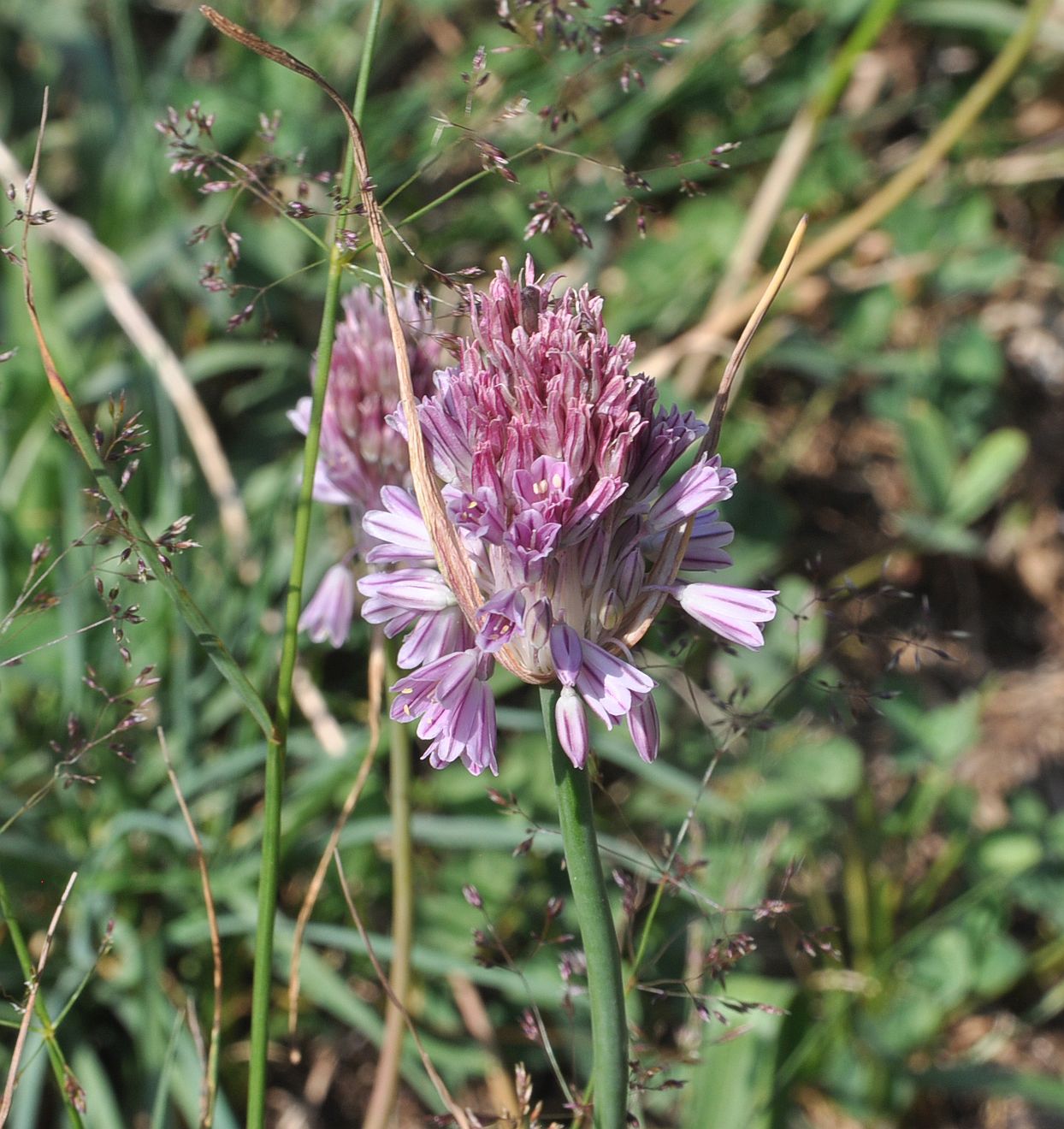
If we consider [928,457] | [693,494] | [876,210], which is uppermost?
[693,494]

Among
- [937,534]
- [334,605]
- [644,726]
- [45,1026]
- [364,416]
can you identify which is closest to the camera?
[644,726]

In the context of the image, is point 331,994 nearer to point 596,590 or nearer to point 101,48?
point 596,590

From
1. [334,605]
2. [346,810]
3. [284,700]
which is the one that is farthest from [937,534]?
[284,700]

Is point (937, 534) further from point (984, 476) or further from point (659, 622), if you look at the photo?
point (659, 622)

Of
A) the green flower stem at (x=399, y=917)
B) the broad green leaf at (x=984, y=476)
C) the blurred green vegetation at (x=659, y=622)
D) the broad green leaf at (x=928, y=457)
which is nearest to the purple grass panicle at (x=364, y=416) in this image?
the green flower stem at (x=399, y=917)

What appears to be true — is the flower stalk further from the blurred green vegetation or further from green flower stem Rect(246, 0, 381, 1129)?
the blurred green vegetation

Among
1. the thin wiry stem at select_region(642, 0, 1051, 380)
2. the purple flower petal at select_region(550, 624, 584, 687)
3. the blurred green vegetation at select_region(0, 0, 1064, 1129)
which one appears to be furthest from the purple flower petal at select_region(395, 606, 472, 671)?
the thin wiry stem at select_region(642, 0, 1051, 380)

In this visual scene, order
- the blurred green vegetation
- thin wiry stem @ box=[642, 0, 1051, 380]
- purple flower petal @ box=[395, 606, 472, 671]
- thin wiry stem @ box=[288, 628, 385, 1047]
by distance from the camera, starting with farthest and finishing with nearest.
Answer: thin wiry stem @ box=[642, 0, 1051, 380], the blurred green vegetation, thin wiry stem @ box=[288, 628, 385, 1047], purple flower petal @ box=[395, 606, 472, 671]
